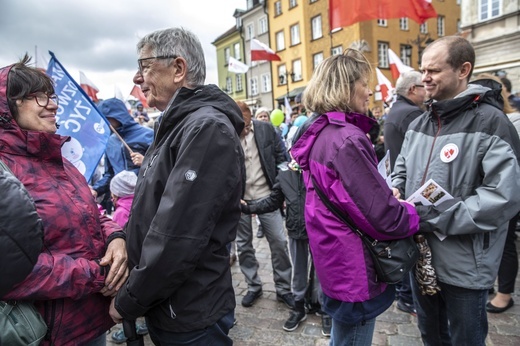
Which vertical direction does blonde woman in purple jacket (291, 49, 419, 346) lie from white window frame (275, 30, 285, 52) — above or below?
below

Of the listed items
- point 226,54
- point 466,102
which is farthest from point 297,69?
point 466,102

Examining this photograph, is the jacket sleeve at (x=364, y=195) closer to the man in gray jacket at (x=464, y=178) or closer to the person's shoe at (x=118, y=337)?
the man in gray jacket at (x=464, y=178)

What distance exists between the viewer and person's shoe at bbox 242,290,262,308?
3.87m

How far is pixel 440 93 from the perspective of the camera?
2227mm

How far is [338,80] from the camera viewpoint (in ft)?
6.55

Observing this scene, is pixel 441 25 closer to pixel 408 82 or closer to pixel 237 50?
pixel 237 50

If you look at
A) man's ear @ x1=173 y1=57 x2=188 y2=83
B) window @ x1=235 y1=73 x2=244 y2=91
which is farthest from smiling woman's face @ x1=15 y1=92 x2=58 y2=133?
window @ x1=235 y1=73 x2=244 y2=91

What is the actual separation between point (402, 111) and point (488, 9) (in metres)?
14.2

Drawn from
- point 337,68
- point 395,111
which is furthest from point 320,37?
point 337,68

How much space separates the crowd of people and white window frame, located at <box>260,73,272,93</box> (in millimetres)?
31678

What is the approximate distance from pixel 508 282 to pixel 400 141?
1768 mm

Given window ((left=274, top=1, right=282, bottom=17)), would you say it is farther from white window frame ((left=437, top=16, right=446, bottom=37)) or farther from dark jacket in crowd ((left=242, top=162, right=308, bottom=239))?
dark jacket in crowd ((left=242, top=162, right=308, bottom=239))

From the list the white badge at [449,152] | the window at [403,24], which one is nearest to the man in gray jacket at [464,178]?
the white badge at [449,152]

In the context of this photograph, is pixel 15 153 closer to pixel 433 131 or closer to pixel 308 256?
pixel 433 131
